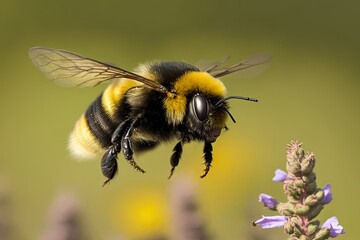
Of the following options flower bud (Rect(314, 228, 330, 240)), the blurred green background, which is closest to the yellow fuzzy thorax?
flower bud (Rect(314, 228, 330, 240))

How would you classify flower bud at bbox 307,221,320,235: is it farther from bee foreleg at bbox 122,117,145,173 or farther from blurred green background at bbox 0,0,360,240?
blurred green background at bbox 0,0,360,240

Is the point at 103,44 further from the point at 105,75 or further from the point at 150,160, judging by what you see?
the point at 105,75

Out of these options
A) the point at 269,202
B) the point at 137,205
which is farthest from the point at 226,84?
the point at 269,202

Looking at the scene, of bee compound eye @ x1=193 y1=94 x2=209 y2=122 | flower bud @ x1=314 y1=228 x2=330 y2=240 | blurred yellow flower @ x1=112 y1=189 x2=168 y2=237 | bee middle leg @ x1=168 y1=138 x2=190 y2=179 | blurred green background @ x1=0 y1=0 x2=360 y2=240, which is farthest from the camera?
blurred green background @ x1=0 y1=0 x2=360 y2=240

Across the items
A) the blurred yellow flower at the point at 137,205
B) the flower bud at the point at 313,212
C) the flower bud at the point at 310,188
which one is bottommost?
the blurred yellow flower at the point at 137,205

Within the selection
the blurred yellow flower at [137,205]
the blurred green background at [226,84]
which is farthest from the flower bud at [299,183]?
the blurred green background at [226,84]

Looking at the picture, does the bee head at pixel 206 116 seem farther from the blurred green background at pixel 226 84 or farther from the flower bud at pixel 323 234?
the blurred green background at pixel 226 84

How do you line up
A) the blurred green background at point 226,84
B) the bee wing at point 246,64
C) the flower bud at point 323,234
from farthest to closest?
the blurred green background at point 226,84
the bee wing at point 246,64
the flower bud at point 323,234
